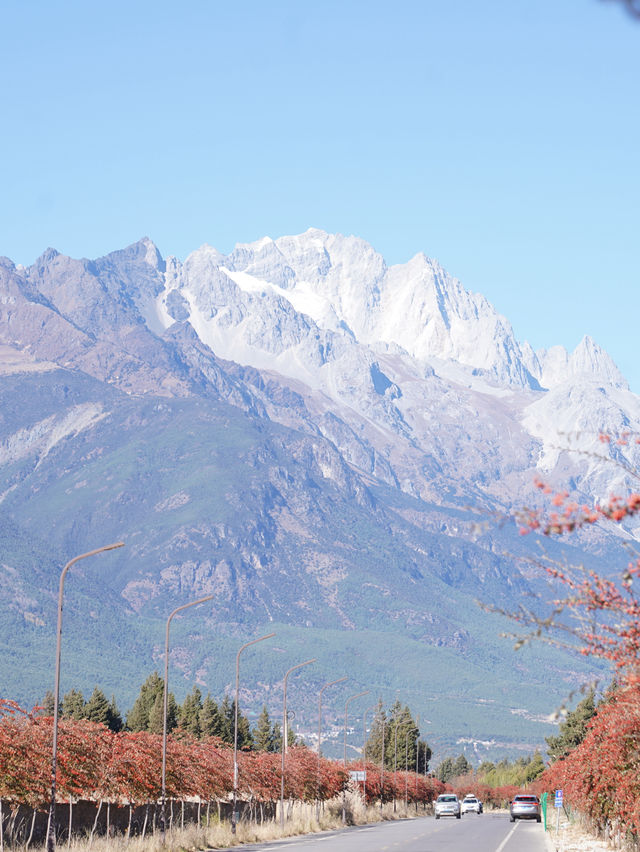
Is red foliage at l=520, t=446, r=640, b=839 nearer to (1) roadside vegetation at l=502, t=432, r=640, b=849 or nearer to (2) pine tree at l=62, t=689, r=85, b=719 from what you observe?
(1) roadside vegetation at l=502, t=432, r=640, b=849

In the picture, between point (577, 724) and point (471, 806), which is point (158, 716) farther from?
point (577, 724)

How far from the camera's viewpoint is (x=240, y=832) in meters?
56.1

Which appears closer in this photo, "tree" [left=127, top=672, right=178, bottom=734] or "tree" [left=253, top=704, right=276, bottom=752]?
"tree" [left=127, top=672, right=178, bottom=734]

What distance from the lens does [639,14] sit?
25.3ft

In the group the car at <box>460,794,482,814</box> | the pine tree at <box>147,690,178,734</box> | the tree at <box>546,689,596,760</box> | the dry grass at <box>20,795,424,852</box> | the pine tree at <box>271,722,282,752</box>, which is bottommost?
the dry grass at <box>20,795,424,852</box>

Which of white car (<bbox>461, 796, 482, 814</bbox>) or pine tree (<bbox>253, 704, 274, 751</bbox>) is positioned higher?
pine tree (<bbox>253, 704, 274, 751</bbox>)

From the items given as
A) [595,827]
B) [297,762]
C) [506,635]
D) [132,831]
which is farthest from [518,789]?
[506,635]

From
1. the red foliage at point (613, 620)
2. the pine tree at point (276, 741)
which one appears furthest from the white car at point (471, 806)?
the red foliage at point (613, 620)

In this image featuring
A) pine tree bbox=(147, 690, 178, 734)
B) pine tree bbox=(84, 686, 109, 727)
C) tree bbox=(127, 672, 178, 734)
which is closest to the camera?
pine tree bbox=(147, 690, 178, 734)

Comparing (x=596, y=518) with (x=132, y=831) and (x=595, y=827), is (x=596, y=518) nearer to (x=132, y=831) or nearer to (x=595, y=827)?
(x=132, y=831)

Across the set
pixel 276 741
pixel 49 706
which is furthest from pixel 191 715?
pixel 49 706

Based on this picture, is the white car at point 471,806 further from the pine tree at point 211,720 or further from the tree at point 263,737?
the tree at point 263,737

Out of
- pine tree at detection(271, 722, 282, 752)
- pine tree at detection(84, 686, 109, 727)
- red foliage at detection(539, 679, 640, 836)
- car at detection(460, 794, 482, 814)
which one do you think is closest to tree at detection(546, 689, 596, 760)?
car at detection(460, 794, 482, 814)

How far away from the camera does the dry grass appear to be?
3959 cm
